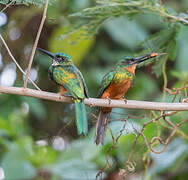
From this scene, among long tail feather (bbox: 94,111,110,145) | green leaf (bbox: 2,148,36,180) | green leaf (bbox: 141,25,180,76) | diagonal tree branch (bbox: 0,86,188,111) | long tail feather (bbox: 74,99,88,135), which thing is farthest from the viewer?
green leaf (bbox: 2,148,36,180)

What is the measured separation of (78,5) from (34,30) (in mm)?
1886

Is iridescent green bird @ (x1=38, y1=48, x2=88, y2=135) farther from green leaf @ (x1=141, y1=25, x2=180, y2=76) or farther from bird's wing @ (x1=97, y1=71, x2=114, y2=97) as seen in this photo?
green leaf @ (x1=141, y1=25, x2=180, y2=76)

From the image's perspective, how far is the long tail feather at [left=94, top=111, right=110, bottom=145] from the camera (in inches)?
85.2

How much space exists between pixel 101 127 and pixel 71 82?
31 cm

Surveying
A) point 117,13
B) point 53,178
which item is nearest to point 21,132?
point 53,178

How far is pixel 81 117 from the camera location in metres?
1.88

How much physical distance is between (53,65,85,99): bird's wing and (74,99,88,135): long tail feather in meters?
0.04

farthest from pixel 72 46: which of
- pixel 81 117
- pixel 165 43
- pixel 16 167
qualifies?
pixel 81 117

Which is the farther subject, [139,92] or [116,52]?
[116,52]

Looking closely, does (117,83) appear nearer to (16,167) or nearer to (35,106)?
(16,167)

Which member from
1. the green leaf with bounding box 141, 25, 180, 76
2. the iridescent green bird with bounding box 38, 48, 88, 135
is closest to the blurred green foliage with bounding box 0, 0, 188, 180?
the green leaf with bounding box 141, 25, 180, 76

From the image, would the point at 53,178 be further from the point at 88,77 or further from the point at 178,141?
the point at 88,77

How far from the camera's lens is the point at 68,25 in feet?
13.3

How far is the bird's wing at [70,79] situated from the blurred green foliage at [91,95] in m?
0.13
